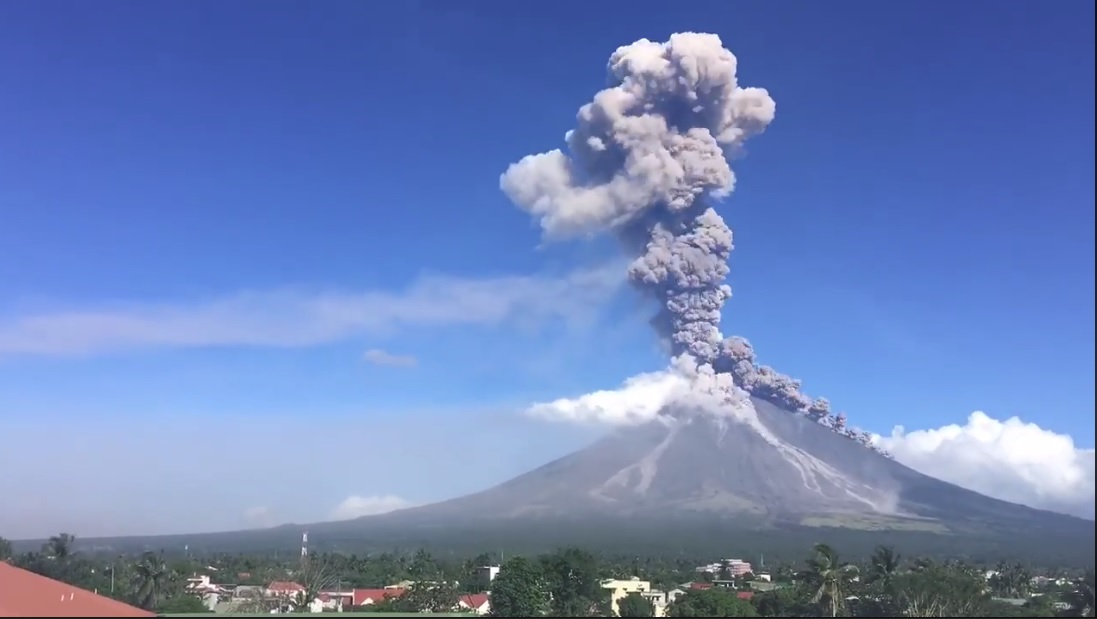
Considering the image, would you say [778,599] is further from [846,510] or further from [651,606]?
[846,510]

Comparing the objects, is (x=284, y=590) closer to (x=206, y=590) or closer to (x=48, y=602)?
(x=206, y=590)

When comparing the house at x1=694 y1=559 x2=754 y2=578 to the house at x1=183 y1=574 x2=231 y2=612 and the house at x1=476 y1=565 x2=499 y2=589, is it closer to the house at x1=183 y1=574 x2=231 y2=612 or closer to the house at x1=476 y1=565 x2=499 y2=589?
the house at x1=476 y1=565 x2=499 y2=589

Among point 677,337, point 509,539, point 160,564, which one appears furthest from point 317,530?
point 160,564

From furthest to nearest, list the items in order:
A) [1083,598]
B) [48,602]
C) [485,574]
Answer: [485,574] → [1083,598] → [48,602]

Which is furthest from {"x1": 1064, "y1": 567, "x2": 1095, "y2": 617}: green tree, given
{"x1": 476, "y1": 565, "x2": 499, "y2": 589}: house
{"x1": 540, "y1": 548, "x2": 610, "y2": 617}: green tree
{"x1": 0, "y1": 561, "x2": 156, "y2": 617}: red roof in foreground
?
{"x1": 476, "y1": 565, "x2": 499, "y2": 589}: house

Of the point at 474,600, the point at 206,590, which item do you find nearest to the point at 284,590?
the point at 206,590

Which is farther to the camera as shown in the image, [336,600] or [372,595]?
[372,595]

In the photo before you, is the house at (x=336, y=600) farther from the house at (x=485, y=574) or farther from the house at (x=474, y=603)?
the house at (x=485, y=574)
